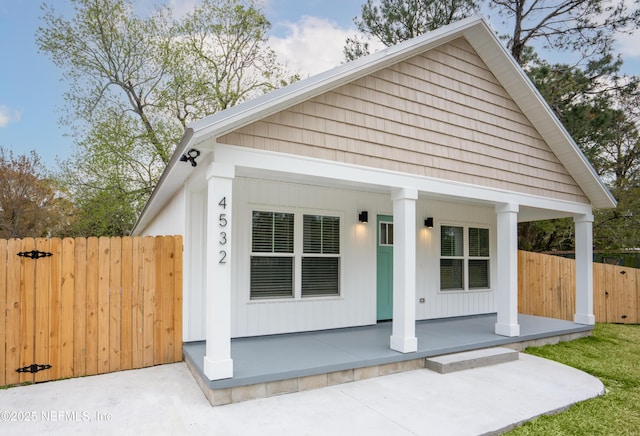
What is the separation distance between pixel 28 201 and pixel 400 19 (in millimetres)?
16999

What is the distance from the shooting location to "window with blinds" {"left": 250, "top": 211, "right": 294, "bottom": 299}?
→ 5.86 m

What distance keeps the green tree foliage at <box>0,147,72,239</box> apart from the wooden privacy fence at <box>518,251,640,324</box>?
1754 cm

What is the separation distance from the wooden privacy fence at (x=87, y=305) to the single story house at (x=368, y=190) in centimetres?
36

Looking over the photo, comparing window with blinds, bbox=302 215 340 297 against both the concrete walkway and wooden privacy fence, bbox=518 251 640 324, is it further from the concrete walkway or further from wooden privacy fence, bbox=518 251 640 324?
wooden privacy fence, bbox=518 251 640 324

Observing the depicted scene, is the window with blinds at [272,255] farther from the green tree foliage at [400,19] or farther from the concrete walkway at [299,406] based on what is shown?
the green tree foliage at [400,19]

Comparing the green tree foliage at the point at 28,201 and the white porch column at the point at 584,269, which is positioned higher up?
the green tree foliage at the point at 28,201

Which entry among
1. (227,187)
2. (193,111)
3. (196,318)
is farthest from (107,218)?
(227,187)

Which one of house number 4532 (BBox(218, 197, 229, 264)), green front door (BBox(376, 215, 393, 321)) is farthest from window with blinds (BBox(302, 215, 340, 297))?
house number 4532 (BBox(218, 197, 229, 264))

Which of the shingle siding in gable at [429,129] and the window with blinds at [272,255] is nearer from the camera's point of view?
the shingle siding in gable at [429,129]

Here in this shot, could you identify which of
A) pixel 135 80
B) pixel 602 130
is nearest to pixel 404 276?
pixel 602 130

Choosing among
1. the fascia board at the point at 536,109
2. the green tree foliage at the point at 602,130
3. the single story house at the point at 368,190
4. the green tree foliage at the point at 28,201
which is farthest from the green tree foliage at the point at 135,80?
the fascia board at the point at 536,109

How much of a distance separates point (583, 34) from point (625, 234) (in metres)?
7.50

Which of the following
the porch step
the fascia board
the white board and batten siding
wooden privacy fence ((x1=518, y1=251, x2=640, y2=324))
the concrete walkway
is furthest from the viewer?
wooden privacy fence ((x1=518, y1=251, x2=640, y2=324))

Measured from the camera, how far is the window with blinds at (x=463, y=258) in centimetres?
795
